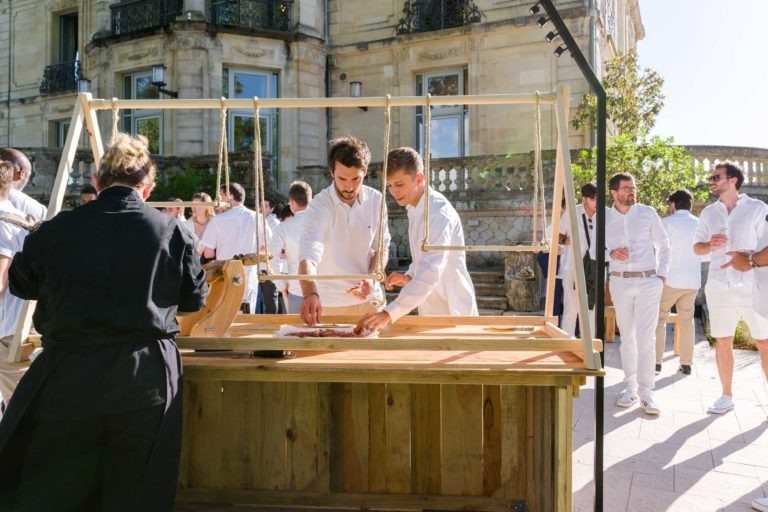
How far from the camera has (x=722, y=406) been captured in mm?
5324

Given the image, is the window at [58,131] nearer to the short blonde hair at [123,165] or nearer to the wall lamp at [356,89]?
the wall lamp at [356,89]

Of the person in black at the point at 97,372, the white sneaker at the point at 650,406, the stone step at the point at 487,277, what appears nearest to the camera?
the person in black at the point at 97,372

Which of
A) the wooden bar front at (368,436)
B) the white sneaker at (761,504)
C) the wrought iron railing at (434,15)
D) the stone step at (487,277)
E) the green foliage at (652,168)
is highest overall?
the wrought iron railing at (434,15)

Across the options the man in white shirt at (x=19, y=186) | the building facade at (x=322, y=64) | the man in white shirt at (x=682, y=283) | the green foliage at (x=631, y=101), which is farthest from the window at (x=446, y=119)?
the man in white shirt at (x=19, y=186)

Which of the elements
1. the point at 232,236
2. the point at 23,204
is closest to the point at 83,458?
the point at 23,204

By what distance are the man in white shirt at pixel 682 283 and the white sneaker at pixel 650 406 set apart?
188cm

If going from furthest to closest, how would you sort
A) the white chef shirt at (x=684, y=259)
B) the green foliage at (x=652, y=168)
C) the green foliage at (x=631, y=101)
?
the green foliage at (x=631, y=101) < the green foliage at (x=652, y=168) < the white chef shirt at (x=684, y=259)

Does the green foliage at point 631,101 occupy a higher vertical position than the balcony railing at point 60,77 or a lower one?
lower

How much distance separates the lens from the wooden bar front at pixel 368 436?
278 centimetres

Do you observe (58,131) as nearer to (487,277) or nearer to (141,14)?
(141,14)

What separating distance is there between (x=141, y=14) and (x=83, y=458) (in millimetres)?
17864

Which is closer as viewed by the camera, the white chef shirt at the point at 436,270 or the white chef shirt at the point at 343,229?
the white chef shirt at the point at 436,270

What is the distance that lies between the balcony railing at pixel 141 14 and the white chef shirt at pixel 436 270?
1549 cm

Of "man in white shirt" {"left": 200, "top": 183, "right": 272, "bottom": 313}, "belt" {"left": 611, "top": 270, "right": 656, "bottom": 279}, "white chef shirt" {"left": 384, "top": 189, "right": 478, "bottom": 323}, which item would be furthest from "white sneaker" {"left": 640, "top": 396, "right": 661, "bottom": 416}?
"man in white shirt" {"left": 200, "top": 183, "right": 272, "bottom": 313}
